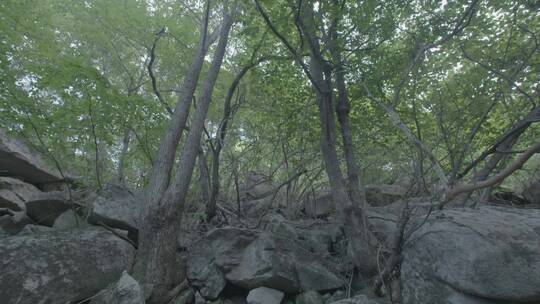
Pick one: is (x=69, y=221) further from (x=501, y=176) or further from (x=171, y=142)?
(x=501, y=176)

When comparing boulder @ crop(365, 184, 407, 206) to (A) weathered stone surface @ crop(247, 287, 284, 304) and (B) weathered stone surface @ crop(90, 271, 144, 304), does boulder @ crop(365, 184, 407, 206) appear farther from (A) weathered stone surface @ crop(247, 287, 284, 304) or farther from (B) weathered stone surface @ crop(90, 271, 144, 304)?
(B) weathered stone surface @ crop(90, 271, 144, 304)

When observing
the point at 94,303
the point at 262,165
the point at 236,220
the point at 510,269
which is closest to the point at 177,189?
the point at 94,303

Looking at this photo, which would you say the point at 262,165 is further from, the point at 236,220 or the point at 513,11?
the point at 513,11

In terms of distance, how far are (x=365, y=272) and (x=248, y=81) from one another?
5.01 metres

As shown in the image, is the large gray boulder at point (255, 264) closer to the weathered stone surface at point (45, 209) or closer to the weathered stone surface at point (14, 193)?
the weathered stone surface at point (45, 209)

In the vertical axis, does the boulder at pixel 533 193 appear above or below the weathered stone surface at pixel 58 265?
above

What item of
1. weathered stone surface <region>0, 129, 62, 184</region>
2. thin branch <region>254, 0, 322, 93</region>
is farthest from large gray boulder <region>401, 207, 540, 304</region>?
weathered stone surface <region>0, 129, 62, 184</region>

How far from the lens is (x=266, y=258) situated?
4.63 meters

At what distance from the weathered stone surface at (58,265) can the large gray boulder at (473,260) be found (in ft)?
13.2

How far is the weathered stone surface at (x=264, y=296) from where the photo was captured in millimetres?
4316

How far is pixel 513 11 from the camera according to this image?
5141 mm

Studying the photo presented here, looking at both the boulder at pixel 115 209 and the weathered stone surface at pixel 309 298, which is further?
the boulder at pixel 115 209

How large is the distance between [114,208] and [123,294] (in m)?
1.94

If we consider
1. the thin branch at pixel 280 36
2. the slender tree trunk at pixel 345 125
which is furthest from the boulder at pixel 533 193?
the thin branch at pixel 280 36
